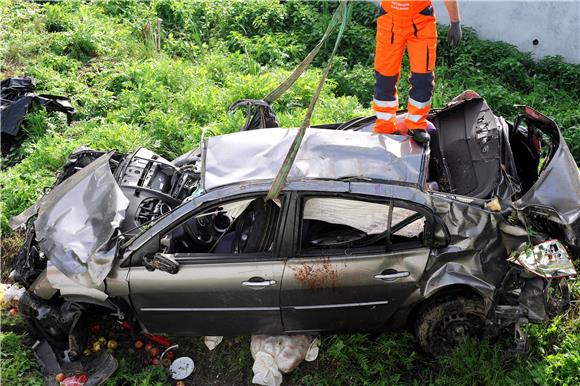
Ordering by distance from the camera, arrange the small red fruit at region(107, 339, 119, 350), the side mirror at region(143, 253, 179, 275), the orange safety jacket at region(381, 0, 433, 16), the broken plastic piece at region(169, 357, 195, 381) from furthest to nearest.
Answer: the orange safety jacket at region(381, 0, 433, 16) < the small red fruit at region(107, 339, 119, 350) < the broken plastic piece at region(169, 357, 195, 381) < the side mirror at region(143, 253, 179, 275)

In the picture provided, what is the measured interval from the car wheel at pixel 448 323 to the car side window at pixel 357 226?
24.2 inches

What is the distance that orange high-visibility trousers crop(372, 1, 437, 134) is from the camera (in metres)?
5.46

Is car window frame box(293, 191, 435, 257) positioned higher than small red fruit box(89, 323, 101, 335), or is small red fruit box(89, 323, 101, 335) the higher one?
car window frame box(293, 191, 435, 257)

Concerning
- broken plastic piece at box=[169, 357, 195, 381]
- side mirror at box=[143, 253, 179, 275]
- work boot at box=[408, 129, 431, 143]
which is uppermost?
work boot at box=[408, 129, 431, 143]

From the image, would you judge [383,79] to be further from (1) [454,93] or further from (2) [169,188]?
(1) [454,93]

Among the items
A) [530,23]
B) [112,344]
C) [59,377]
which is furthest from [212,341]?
[530,23]

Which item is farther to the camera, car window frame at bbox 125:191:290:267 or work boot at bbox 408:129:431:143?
work boot at bbox 408:129:431:143

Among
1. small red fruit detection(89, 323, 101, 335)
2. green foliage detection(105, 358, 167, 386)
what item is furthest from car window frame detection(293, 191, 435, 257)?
small red fruit detection(89, 323, 101, 335)

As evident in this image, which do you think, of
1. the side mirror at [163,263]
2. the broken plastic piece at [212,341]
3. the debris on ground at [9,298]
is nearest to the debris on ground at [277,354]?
the broken plastic piece at [212,341]

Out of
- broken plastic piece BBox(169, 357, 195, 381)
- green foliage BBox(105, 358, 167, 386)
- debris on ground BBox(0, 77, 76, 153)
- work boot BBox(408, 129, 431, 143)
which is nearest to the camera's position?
work boot BBox(408, 129, 431, 143)

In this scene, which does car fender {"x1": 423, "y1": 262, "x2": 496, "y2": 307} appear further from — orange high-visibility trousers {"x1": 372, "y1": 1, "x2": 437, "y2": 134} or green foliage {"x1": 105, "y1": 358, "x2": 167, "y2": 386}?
green foliage {"x1": 105, "y1": 358, "x2": 167, "y2": 386}

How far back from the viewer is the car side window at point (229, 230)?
460 centimetres

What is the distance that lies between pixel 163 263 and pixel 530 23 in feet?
23.6

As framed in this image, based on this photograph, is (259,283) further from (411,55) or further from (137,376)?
(411,55)
